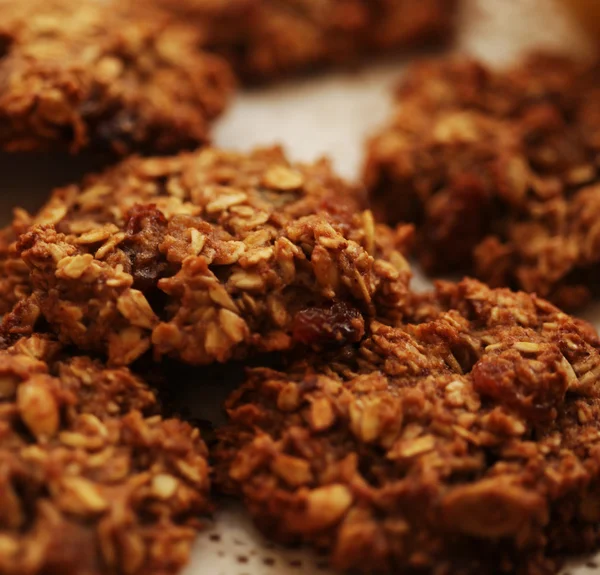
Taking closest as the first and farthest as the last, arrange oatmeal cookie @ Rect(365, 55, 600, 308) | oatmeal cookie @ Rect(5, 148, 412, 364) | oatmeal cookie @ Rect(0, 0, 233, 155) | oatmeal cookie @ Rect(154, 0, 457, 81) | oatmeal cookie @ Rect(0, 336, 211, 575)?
oatmeal cookie @ Rect(0, 336, 211, 575) < oatmeal cookie @ Rect(5, 148, 412, 364) < oatmeal cookie @ Rect(0, 0, 233, 155) < oatmeal cookie @ Rect(365, 55, 600, 308) < oatmeal cookie @ Rect(154, 0, 457, 81)

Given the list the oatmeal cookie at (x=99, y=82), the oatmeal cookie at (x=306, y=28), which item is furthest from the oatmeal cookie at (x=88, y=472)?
the oatmeal cookie at (x=306, y=28)

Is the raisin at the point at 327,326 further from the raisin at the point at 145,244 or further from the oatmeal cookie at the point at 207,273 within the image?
the raisin at the point at 145,244

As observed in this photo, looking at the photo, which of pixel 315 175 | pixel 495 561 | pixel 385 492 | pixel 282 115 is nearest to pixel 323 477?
pixel 385 492

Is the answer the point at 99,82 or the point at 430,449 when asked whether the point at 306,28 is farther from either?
the point at 430,449

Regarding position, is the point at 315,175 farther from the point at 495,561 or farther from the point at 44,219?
the point at 495,561

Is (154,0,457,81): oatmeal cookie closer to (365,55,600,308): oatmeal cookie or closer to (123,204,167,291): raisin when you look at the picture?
(365,55,600,308): oatmeal cookie

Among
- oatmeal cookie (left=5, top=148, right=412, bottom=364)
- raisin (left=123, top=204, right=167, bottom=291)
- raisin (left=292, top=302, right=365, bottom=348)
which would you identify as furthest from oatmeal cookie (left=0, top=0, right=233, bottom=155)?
raisin (left=292, top=302, right=365, bottom=348)
